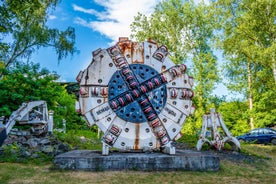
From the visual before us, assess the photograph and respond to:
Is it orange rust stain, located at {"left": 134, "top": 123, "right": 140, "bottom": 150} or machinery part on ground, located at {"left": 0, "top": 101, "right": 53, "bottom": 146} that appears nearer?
orange rust stain, located at {"left": 134, "top": 123, "right": 140, "bottom": 150}

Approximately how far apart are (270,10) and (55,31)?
46.0 feet

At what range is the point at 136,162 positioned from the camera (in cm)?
620

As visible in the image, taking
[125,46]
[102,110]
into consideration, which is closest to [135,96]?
[102,110]

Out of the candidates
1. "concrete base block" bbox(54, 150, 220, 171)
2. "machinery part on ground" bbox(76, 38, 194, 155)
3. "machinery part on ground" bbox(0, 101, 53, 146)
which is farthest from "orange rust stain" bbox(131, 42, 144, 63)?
"machinery part on ground" bbox(0, 101, 53, 146)

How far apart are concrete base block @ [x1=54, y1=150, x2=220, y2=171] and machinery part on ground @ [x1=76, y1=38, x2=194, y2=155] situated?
37 centimetres

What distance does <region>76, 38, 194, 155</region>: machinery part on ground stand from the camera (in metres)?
6.59

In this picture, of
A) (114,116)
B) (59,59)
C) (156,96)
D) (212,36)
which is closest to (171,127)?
(156,96)

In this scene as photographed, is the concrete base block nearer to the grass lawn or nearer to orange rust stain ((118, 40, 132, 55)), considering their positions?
the grass lawn

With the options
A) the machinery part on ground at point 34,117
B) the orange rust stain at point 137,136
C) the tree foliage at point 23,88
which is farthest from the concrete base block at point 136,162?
the tree foliage at point 23,88

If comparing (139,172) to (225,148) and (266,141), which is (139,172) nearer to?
(225,148)

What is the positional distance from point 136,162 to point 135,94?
1655 mm

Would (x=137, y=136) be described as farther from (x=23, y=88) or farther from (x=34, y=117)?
(x=23, y=88)

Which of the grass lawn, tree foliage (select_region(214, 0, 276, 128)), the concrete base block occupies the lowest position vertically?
the grass lawn

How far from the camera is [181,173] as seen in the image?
6023mm
